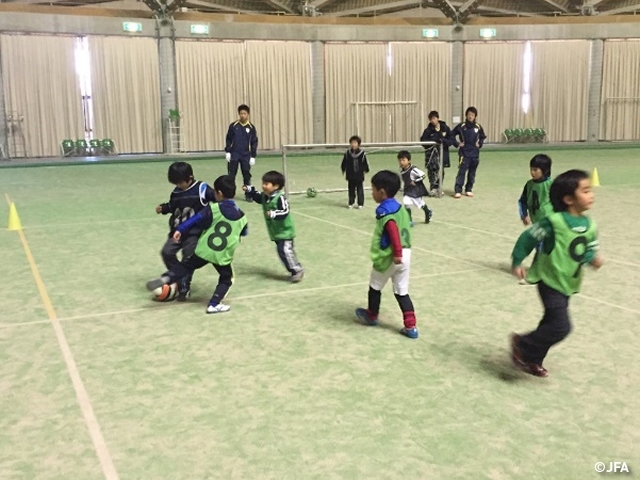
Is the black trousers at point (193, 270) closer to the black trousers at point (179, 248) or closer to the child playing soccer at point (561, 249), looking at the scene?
the black trousers at point (179, 248)

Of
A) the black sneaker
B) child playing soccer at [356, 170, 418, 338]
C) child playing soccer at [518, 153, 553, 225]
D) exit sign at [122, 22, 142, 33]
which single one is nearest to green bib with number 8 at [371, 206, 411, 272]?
child playing soccer at [356, 170, 418, 338]

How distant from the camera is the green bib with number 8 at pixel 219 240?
5547 millimetres

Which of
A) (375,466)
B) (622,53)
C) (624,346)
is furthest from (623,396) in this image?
(622,53)

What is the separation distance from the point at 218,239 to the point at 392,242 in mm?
1590

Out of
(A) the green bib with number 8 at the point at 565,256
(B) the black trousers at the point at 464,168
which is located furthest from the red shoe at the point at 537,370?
(B) the black trousers at the point at 464,168

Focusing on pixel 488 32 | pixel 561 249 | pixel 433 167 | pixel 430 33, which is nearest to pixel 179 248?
pixel 561 249

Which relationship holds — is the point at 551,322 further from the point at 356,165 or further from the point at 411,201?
the point at 356,165

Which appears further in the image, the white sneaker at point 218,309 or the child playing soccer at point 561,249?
the white sneaker at point 218,309

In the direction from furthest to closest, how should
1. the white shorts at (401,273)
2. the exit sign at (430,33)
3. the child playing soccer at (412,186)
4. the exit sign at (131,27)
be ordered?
the exit sign at (430,33), the exit sign at (131,27), the child playing soccer at (412,186), the white shorts at (401,273)

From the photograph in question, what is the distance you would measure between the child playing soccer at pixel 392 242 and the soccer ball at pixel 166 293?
203cm

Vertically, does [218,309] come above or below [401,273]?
below

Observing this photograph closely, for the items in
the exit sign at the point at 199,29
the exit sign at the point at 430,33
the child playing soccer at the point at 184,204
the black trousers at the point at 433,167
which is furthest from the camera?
the exit sign at the point at 430,33

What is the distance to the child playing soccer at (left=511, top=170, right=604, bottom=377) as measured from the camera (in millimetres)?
3904

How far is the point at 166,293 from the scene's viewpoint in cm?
602
